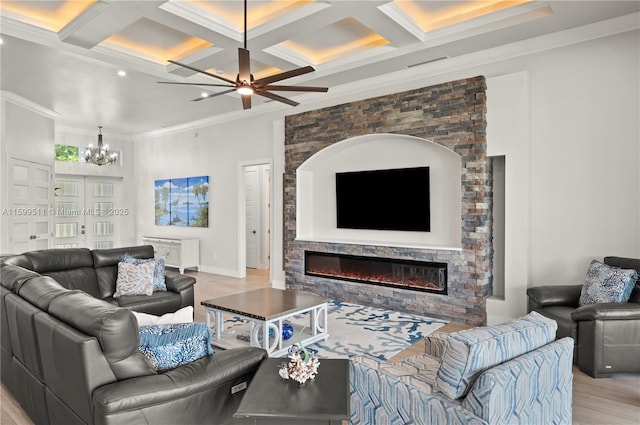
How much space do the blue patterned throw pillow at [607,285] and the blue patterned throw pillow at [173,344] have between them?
3.26m

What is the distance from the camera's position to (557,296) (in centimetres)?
381

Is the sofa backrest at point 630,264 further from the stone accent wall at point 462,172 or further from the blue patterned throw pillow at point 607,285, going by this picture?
the stone accent wall at point 462,172

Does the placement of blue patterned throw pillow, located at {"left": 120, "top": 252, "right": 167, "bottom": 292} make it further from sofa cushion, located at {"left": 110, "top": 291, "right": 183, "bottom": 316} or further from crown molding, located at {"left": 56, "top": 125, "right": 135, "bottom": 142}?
crown molding, located at {"left": 56, "top": 125, "right": 135, "bottom": 142}

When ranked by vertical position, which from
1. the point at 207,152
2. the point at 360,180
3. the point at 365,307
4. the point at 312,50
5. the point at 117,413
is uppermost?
the point at 312,50

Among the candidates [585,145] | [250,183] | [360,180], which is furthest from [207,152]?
[585,145]

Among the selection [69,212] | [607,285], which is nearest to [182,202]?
[69,212]

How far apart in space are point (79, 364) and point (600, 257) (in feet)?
14.5

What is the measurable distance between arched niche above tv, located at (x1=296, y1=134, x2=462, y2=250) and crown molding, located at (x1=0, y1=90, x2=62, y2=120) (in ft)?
14.9

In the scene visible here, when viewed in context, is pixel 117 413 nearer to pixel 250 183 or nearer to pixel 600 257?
pixel 600 257

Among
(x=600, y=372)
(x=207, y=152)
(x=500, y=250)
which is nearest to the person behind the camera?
(x=600, y=372)

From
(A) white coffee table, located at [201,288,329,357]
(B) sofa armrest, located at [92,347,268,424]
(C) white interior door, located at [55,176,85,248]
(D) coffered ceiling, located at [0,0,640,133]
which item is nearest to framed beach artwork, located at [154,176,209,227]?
(C) white interior door, located at [55,176,85,248]

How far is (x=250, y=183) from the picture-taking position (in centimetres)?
904

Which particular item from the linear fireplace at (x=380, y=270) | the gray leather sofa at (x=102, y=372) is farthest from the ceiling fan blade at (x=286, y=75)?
the linear fireplace at (x=380, y=270)

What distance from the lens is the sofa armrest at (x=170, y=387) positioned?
→ 172cm
